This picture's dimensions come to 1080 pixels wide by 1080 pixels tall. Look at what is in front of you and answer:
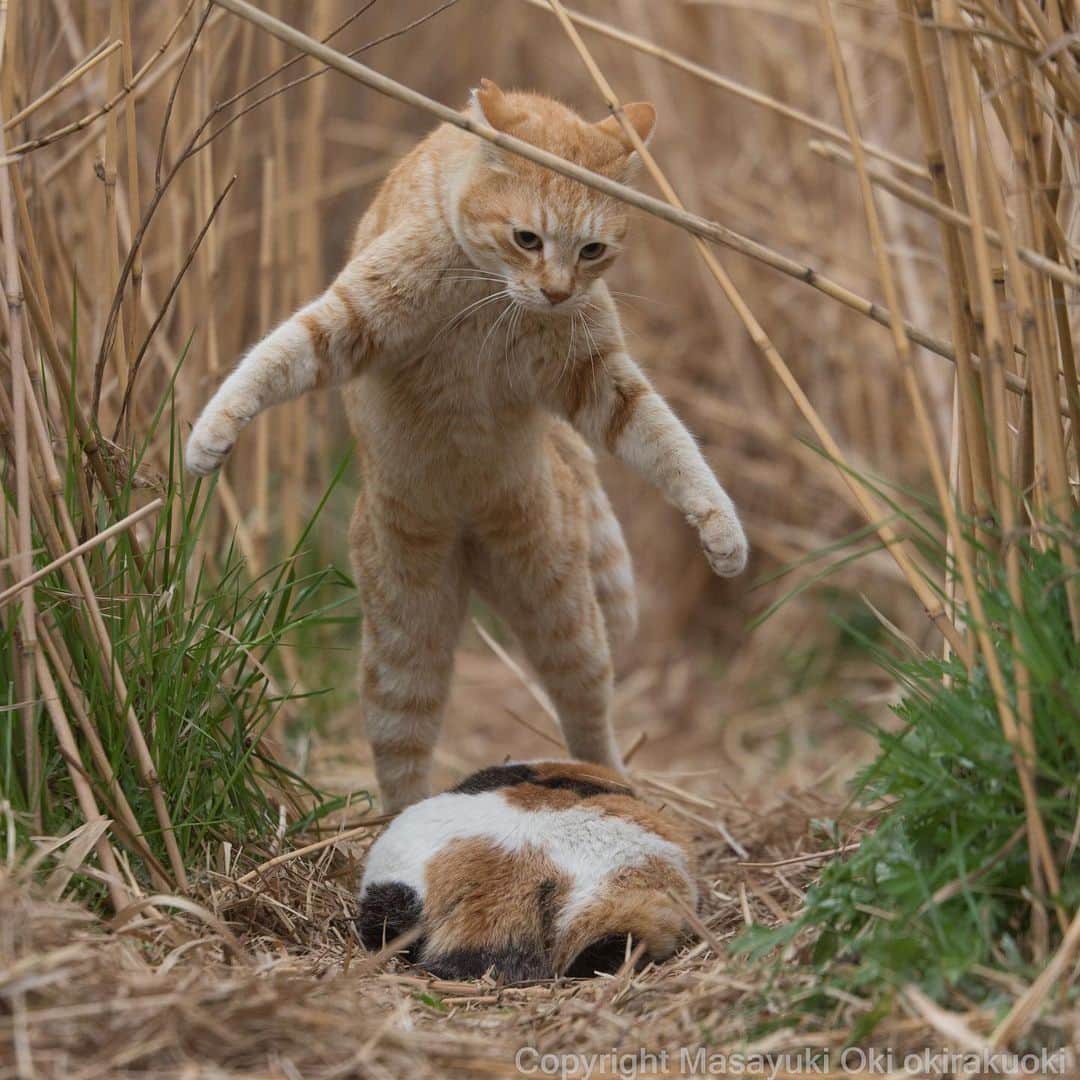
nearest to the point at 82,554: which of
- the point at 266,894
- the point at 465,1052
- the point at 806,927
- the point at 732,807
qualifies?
the point at 266,894

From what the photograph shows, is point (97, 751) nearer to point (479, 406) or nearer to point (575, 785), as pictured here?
point (575, 785)

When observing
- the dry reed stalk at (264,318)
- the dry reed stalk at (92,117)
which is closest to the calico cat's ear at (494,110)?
the dry reed stalk at (92,117)

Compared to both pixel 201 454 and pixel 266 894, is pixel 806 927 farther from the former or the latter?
pixel 201 454

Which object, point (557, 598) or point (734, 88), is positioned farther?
point (557, 598)

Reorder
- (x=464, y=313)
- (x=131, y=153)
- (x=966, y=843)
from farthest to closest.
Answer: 1. (x=464, y=313)
2. (x=131, y=153)
3. (x=966, y=843)

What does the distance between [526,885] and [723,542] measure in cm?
71

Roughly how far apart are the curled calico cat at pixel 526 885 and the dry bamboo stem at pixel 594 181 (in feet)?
3.25

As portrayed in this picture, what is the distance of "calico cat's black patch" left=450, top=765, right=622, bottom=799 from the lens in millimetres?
2476

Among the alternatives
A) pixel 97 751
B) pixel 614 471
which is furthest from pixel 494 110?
pixel 614 471

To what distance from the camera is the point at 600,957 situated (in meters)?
2.19

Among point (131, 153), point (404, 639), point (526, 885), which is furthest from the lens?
point (404, 639)

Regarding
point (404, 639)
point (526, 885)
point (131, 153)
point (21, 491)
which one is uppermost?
point (131, 153)

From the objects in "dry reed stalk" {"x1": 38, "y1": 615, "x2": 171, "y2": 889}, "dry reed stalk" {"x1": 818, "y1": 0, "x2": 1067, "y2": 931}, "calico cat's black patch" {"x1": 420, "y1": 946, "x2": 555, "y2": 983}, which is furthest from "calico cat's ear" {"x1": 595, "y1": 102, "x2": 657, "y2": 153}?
"calico cat's black patch" {"x1": 420, "y1": 946, "x2": 555, "y2": 983}

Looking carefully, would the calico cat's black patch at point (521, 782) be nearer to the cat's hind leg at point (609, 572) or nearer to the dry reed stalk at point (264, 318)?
the cat's hind leg at point (609, 572)
